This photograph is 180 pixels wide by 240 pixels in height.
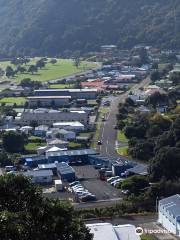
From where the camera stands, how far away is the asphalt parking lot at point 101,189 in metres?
21.0

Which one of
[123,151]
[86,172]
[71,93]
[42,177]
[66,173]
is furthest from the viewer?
[71,93]

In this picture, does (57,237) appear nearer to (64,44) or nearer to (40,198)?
(40,198)

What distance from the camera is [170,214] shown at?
56.7 ft

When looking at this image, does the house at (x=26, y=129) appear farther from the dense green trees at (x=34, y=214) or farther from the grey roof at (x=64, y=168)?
the dense green trees at (x=34, y=214)

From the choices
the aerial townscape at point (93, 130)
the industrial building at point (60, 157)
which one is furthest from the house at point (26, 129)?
the industrial building at point (60, 157)

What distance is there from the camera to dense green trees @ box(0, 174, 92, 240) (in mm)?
9000

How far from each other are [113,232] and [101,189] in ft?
20.4

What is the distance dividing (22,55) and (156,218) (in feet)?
196

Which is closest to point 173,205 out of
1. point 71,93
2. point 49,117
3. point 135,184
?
point 135,184

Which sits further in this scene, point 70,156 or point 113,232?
point 70,156

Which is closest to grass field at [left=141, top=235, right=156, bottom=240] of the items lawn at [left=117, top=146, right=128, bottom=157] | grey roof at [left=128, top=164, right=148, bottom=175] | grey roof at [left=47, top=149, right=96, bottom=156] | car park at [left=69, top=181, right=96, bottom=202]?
car park at [left=69, top=181, right=96, bottom=202]

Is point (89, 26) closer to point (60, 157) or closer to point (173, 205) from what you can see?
point (60, 157)

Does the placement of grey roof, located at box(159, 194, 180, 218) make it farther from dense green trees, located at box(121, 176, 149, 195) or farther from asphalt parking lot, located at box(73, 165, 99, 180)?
asphalt parking lot, located at box(73, 165, 99, 180)

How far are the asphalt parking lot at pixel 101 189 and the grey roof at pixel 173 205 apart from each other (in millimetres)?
3074
